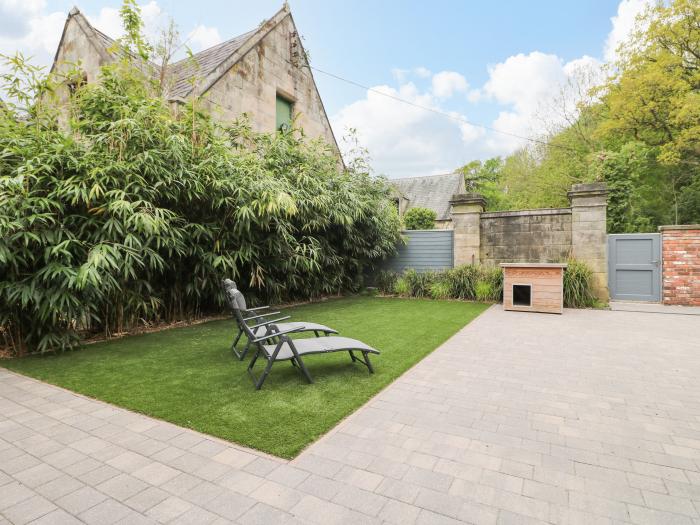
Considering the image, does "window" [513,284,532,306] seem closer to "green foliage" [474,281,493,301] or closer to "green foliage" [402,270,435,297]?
"green foliage" [474,281,493,301]

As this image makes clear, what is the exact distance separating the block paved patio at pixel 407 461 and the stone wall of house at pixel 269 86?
728 cm

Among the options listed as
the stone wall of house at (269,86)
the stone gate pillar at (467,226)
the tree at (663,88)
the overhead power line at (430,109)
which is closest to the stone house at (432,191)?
the overhead power line at (430,109)

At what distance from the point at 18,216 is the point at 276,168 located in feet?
14.0

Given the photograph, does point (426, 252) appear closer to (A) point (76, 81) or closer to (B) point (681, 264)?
(B) point (681, 264)

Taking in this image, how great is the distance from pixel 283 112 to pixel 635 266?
9884 mm

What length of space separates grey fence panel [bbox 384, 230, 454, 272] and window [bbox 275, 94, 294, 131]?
4.83 m

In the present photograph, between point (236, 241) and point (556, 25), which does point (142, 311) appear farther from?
point (556, 25)

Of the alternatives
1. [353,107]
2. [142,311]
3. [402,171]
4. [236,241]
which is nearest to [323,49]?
[353,107]

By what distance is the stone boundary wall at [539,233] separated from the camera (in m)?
7.69

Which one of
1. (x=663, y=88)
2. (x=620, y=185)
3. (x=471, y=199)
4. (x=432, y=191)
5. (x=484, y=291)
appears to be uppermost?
(x=663, y=88)

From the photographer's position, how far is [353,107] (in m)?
17.7

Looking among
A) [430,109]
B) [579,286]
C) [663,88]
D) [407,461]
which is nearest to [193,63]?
[407,461]

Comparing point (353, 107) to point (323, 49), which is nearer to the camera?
point (323, 49)

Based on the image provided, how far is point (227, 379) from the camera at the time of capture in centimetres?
335
